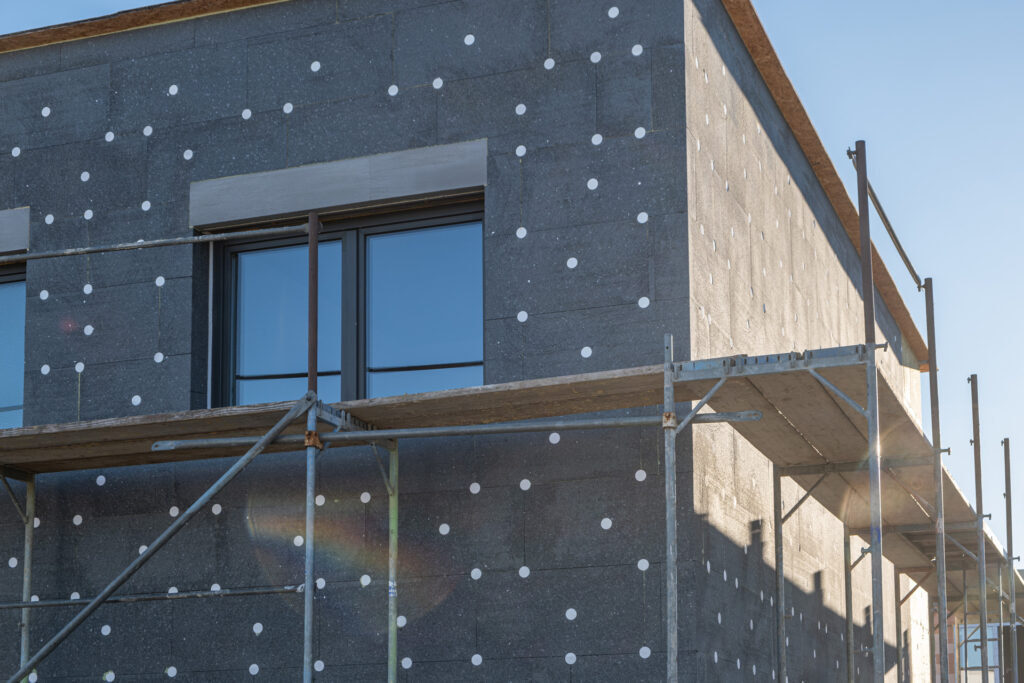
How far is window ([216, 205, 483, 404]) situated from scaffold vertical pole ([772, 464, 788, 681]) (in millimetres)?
3216

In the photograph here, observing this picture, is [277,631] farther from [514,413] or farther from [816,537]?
[816,537]

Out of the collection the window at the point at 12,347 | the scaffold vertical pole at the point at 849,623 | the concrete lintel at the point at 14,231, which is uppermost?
the concrete lintel at the point at 14,231

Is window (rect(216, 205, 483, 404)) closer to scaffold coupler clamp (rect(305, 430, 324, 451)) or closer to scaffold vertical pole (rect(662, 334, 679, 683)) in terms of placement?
scaffold coupler clamp (rect(305, 430, 324, 451))

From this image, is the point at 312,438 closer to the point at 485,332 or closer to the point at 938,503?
the point at 485,332

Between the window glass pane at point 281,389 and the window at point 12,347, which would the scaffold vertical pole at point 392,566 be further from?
the window at point 12,347

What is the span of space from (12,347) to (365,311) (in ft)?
11.2

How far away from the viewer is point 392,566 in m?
9.94

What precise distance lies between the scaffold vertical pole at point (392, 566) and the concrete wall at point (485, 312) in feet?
0.34

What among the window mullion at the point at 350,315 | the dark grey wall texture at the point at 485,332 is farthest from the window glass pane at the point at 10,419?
the window mullion at the point at 350,315

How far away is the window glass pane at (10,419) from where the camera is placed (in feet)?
39.2

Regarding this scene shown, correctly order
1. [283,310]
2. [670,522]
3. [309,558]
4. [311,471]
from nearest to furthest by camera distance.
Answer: [670,522] → [309,558] → [311,471] → [283,310]

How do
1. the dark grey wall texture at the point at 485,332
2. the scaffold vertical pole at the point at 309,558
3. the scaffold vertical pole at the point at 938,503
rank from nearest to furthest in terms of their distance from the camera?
the scaffold vertical pole at the point at 309,558 < the dark grey wall texture at the point at 485,332 < the scaffold vertical pole at the point at 938,503

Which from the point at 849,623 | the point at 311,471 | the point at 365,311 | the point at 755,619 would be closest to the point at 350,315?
the point at 365,311

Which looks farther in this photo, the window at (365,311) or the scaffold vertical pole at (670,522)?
the window at (365,311)
